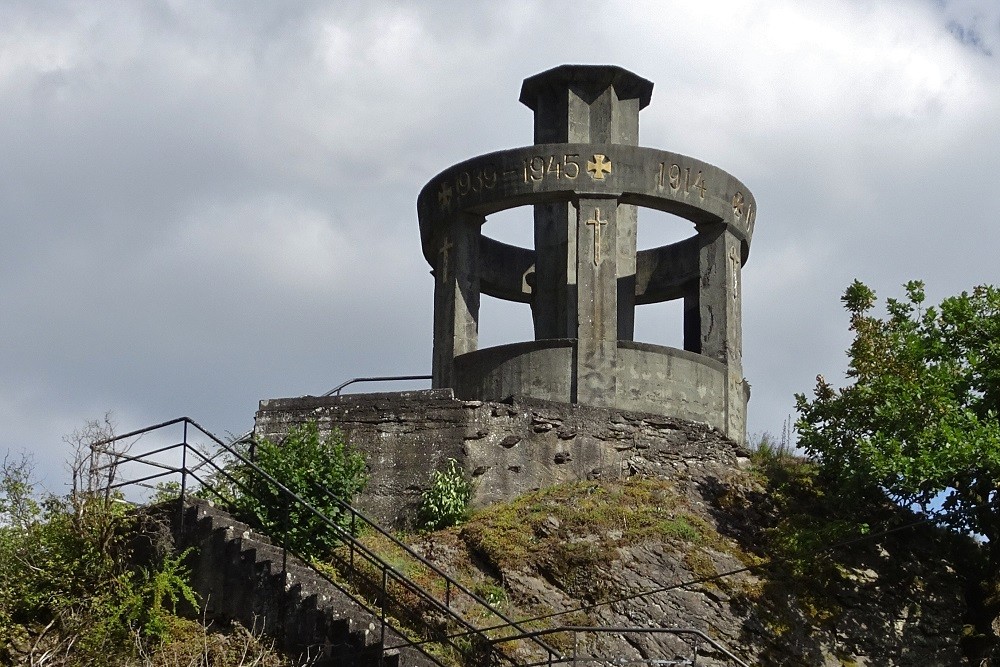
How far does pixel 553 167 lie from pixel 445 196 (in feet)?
6.52

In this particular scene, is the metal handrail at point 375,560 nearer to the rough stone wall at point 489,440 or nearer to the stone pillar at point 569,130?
the rough stone wall at point 489,440

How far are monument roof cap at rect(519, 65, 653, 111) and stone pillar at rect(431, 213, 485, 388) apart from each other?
8.26ft

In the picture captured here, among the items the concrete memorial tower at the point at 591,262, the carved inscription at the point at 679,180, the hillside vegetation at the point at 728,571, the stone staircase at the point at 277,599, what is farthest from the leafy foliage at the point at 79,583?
the carved inscription at the point at 679,180

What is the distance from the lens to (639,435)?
22938 mm

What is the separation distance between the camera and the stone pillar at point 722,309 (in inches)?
991

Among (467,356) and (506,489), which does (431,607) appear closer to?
(506,489)

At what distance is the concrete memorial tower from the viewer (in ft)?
79.1

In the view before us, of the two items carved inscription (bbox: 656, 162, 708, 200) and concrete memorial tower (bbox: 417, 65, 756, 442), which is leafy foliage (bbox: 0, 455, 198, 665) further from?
carved inscription (bbox: 656, 162, 708, 200)

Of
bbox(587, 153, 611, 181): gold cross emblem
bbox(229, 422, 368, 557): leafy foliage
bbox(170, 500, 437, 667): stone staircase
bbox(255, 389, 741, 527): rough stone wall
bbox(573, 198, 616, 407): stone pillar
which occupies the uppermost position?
bbox(587, 153, 611, 181): gold cross emblem

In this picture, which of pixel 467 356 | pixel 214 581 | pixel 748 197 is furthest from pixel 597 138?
pixel 214 581

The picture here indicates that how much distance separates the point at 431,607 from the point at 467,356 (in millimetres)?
6656

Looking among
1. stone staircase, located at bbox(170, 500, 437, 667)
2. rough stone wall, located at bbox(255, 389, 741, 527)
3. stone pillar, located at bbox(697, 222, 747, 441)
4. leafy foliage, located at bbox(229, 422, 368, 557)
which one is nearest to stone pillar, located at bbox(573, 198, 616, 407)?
rough stone wall, located at bbox(255, 389, 741, 527)

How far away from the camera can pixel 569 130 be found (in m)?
26.1

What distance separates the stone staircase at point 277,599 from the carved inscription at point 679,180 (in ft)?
27.4
